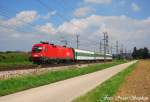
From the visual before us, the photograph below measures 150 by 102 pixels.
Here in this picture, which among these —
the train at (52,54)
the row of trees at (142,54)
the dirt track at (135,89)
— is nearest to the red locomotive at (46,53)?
the train at (52,54)

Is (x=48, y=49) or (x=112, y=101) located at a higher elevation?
(x=48, y=49)

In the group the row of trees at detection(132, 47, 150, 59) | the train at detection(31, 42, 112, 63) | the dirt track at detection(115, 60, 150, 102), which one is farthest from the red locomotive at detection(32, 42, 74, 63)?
the row of trees at detection(132, 47, 150, 59)

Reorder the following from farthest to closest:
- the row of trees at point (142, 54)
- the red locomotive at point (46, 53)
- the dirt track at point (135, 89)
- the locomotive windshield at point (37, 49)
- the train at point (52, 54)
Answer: the row of trees at point (142, 54) < the locomotive windshield at point (37, 49) < the train at point (52, 54) < the red locomotive at point (46, 53) < the dirt track at point (135, 89)

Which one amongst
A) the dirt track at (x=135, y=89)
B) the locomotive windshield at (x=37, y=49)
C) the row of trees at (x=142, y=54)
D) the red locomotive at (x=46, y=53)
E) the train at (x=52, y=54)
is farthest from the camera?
the row of trees at (x=142, y=54)

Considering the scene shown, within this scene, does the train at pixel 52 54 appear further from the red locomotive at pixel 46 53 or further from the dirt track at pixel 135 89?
the dirt track at pixel 135 89

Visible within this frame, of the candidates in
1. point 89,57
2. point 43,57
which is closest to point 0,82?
point 43,57

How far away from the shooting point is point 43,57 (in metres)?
44.6

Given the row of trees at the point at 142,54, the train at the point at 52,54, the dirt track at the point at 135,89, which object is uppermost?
the row of trees at the point at 142,54

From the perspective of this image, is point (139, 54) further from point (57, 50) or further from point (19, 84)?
point (19, 84)

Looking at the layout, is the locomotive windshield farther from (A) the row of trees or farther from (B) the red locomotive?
(A) the row of trees

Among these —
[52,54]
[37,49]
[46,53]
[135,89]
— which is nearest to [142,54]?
[52,54]

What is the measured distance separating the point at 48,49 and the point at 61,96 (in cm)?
3164

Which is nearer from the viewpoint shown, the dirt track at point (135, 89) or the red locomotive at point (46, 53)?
the dirt track at point (135, 89)

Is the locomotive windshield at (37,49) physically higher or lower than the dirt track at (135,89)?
higher
